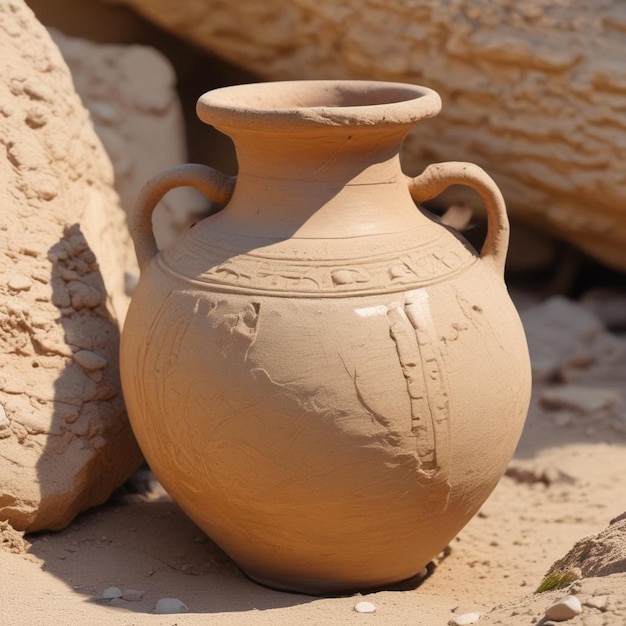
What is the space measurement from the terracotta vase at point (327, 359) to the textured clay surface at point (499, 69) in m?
1.75

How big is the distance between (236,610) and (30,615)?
0.52 m

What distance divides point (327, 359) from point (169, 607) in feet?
2.52

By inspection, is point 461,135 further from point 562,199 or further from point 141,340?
point 141,340

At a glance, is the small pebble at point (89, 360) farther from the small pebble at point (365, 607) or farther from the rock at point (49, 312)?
the small pebble at point (365, 607)

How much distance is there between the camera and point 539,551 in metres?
3.35

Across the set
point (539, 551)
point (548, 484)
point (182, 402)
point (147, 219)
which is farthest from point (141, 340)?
point (548, 484)

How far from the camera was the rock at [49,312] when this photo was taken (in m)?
3.03

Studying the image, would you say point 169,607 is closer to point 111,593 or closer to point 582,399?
point 111,593

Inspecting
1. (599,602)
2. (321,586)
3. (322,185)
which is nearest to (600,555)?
(599,602)

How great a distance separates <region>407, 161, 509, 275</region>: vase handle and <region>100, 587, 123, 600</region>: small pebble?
4.41ft

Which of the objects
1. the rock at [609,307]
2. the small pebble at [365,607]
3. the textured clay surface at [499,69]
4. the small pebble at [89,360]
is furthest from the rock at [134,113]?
the small pebble at [365,607]

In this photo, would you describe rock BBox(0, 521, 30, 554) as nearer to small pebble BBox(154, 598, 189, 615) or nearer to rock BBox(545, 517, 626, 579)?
small pebble BBox(154, 598, 189, 615)

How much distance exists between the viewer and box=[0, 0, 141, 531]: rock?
3.03 meters

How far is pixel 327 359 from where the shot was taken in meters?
2.55
